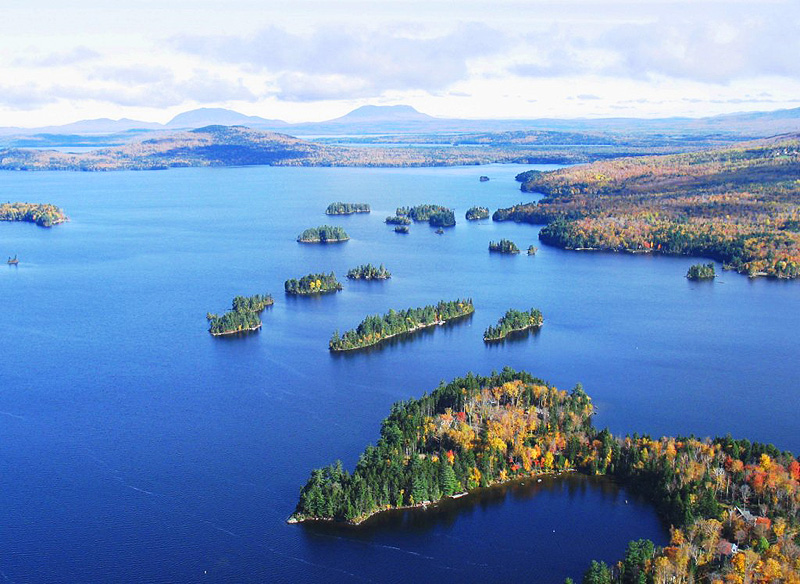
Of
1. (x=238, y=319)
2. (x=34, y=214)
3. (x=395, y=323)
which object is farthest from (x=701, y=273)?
(x=34, y=214)

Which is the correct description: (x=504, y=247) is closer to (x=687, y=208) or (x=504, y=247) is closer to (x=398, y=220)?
(x=398, y=220)

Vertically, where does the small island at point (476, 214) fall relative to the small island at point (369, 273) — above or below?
above

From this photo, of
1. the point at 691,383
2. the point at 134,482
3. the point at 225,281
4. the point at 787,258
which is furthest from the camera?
the point at 787,258

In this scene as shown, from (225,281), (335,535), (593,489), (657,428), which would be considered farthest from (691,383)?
(225,281)

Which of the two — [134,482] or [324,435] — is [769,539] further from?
[134,482]

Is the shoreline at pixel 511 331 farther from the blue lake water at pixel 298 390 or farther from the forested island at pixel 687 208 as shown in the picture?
the forested island at pixel 687 208

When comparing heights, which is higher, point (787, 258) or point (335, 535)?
point (787, 258)

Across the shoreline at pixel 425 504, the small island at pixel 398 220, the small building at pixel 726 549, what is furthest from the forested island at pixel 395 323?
the small island at pixel 398 220
